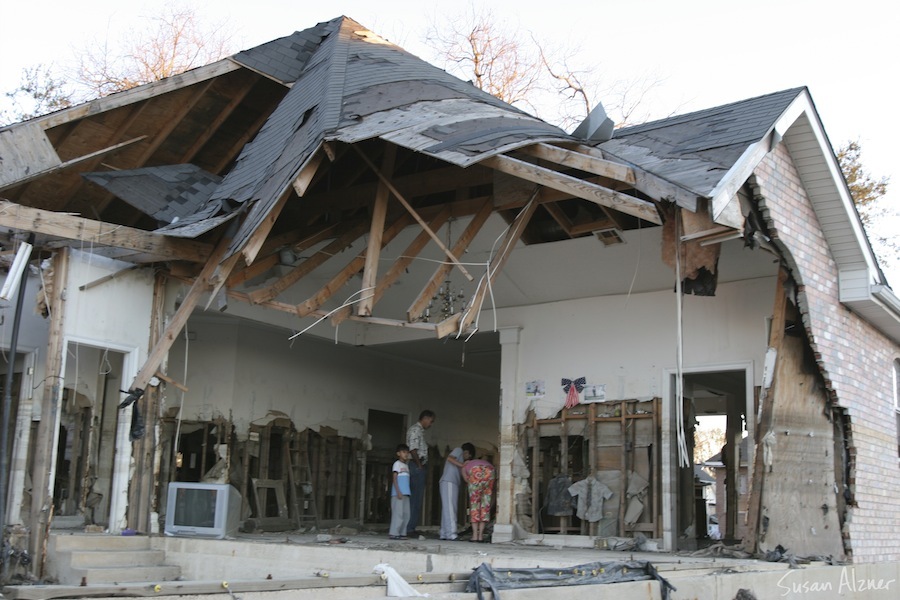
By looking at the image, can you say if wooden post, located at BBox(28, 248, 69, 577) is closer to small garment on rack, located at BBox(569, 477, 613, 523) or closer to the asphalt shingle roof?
the asphalt shingle roof

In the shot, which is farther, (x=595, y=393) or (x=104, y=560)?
(x=595, y=393)

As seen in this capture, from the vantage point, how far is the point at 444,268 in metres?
11.4

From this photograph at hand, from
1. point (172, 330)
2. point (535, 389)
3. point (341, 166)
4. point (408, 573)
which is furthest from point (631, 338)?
point (408, 573)

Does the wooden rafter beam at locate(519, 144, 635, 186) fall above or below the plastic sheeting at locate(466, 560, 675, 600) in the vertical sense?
above

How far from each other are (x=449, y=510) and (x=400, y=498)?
718mm

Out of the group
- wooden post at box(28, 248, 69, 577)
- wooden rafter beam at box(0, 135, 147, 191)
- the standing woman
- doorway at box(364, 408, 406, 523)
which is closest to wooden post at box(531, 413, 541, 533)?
the standing woman

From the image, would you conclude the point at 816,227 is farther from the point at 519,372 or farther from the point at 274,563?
the point at 274,563

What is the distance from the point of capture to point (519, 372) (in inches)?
565

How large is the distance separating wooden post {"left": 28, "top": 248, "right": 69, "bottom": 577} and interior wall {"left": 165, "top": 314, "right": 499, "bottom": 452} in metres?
3.18

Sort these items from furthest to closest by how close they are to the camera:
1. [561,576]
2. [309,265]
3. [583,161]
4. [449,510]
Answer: [449,510] → [309,265] → [583,161] → [561,576]

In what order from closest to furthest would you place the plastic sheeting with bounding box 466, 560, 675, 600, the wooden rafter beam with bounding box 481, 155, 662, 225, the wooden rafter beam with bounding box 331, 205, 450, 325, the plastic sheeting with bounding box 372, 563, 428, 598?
1. the plastic sheeting with bounding box 372, 563, 428, 598
2. the plastic sheeting with bounding box 466, 560, 675, 600
3. the wooden rafter beam with bounding box 481, 155, 662, 225
4. the wooden rafter beam with bounding box 331, 205, 450, 325

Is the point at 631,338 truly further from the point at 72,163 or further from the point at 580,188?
the point at 72,163

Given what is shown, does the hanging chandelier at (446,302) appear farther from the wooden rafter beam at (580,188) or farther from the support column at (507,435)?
the wooden rafter beam at (580,188)

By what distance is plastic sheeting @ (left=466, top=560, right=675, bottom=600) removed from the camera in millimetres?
6488
